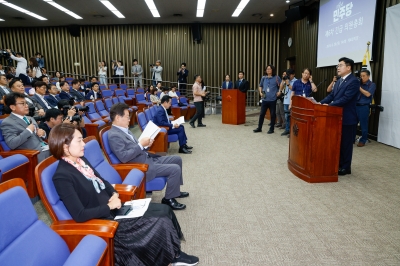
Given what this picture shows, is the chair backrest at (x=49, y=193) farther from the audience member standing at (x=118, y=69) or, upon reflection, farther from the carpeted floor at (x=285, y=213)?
the audience member standing at (x=118, y=69)

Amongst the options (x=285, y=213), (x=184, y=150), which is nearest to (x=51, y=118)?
(x=184, y=150)

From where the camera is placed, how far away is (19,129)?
298cm

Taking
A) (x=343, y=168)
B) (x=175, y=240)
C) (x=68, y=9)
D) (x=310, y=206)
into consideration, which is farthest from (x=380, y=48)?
(x=68, y=9)

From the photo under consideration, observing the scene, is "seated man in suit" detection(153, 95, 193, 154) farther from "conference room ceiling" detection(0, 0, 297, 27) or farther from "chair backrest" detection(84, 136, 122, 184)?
"conference room ceiling" detection(0, 0, 297, 27)

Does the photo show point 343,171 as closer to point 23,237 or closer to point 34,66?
point 23,237

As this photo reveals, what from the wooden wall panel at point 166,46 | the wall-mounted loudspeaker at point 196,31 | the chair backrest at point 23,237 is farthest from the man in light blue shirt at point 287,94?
the wall-mounted loudspeaker at point 196,31

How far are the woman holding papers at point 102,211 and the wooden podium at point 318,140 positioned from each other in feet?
7.02

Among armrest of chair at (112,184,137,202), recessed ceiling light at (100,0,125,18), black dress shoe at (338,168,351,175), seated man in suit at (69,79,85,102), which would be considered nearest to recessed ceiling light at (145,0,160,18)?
recessed ceiling light at (100,0,125,18)

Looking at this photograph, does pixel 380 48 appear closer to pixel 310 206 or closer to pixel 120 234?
pixel 310 206

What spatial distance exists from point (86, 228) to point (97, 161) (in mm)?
864

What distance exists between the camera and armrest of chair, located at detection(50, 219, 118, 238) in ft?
4.69

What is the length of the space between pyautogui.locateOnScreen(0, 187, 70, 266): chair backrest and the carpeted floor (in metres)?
1.02

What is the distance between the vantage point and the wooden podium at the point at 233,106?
771cm

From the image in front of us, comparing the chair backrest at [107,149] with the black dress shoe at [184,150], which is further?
the black dress shoe at [184,150]
